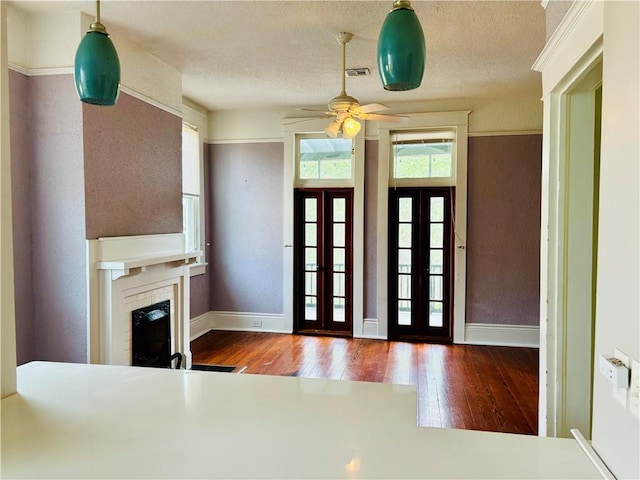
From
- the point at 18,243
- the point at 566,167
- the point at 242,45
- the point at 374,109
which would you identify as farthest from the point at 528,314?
the point at 18,243

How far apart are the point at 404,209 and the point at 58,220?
12.6 feet

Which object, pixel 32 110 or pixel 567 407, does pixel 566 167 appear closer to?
pixel 567 407

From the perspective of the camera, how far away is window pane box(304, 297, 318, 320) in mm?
5850

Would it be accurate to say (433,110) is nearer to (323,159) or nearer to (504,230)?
(323,159)

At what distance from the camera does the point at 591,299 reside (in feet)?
6.54

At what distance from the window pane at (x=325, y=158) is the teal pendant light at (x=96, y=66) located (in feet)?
14.3

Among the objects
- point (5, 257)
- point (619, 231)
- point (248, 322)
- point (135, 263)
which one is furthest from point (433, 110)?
point (5, 257)

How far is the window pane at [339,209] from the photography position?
18.6ft

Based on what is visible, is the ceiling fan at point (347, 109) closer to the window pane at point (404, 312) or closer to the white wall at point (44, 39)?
the white wall at point (44, 39)

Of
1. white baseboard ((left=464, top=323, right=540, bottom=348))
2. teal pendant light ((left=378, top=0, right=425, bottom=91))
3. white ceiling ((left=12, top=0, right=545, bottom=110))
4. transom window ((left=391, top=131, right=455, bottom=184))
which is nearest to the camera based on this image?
teal pendant light ((left=378, top=0, right=425, bottom=91))

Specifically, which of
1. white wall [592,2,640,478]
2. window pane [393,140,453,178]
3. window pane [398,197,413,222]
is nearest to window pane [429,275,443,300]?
window pane [398,197,413,222]

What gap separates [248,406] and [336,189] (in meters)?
4.55

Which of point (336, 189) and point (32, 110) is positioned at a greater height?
point (32, 110)

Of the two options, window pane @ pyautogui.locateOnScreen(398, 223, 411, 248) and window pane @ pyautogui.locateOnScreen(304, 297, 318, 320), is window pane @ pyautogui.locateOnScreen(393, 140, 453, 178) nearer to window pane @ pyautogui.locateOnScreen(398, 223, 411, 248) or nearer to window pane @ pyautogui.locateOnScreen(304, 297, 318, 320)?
window pane @ pyautogui.locateOnScreen(398, 223, 411, 248)
